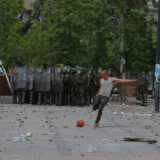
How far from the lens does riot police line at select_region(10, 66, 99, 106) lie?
90.4 feet

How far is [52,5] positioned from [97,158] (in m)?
37.7

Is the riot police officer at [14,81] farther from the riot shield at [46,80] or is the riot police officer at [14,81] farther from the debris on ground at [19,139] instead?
the debris on ground at [19,139]

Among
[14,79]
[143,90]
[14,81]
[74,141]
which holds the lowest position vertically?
[74,141]

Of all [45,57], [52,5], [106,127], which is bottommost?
[106,127]

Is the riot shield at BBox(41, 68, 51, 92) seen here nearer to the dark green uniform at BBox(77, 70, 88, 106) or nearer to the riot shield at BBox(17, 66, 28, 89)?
the riot shield at BBox(17, 66, 28, 89)

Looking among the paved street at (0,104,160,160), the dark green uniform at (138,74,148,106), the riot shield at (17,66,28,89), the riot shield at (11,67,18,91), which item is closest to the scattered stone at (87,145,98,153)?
the paved street at (0,104,160,160)

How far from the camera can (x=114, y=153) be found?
33.3ft

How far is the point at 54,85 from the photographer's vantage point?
27.4m

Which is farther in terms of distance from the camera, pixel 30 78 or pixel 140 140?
pixel 30 78

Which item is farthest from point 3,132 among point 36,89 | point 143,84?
point 143,84

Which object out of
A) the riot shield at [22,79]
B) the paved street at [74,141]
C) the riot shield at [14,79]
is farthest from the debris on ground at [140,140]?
the riot shield at [14,79]

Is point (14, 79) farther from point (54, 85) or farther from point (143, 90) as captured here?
point (143, 90)

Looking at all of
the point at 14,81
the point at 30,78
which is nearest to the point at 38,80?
the point at 30,78

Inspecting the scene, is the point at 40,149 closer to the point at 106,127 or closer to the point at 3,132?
the point at 3,132
